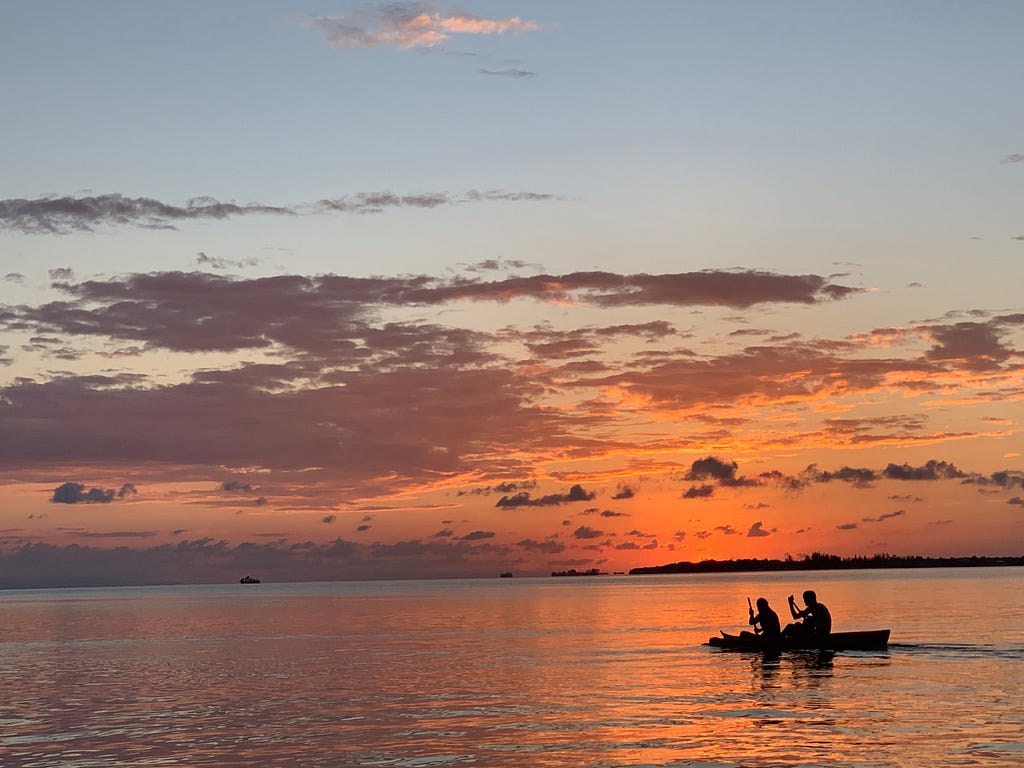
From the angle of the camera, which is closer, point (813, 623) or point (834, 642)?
point (813, 623)

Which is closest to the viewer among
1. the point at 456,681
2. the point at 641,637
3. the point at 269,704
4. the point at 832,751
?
the point at 832,751

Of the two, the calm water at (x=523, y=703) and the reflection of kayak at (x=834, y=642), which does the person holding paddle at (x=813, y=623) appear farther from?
the calm water at (x=523, y=703)

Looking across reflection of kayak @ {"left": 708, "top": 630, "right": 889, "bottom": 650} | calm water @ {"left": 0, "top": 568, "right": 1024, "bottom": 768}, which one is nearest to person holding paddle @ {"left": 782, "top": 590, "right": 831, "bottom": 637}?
reflection of kayak @ {"left": 708, "top": 630, "right": 889, "bottom": 650}

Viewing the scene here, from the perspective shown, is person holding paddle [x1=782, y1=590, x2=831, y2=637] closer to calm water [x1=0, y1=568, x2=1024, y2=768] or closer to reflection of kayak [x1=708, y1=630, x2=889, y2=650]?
reflection of kayak [x1=708, y1=630, x2=889, y2=650]

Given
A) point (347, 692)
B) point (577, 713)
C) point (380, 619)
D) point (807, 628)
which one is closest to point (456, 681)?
point (347, 692)

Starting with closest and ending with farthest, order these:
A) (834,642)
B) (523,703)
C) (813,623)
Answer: (523,703)
(813,623)
(834,642)

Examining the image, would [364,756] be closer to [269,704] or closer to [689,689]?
[269,704]

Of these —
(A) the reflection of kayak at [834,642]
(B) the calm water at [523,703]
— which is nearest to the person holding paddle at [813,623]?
(A) the reflection of kayak at [834,642]

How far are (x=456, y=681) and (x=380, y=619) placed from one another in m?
82.1

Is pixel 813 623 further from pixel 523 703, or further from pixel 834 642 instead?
pixel 523 703

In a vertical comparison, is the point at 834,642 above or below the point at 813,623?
below

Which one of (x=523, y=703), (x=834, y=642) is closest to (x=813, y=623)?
(x=834, y=642)

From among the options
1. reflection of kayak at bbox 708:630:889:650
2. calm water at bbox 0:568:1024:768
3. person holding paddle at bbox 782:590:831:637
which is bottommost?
calm water at bbox 0:568:1024:768

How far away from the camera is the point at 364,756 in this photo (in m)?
36.0
